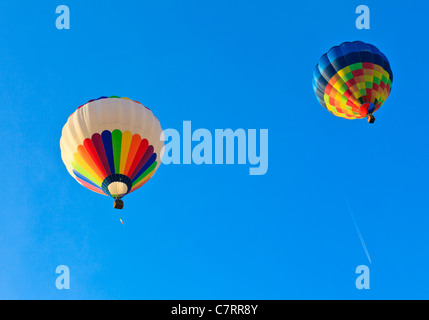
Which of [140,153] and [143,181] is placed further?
[143,181]

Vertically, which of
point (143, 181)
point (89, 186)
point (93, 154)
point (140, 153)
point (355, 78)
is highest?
point (355, 78)

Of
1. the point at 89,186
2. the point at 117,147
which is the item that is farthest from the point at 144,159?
the point at 89,186

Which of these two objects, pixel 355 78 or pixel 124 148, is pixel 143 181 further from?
pixel 355 78

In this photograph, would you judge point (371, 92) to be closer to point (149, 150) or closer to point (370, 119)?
point (370, 119)

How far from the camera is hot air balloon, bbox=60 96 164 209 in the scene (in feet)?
44.3

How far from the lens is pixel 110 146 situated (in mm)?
13484

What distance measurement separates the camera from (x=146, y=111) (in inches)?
562

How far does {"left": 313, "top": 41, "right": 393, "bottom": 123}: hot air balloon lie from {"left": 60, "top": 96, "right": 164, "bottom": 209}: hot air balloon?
5.76 meters

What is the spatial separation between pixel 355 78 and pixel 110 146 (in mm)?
7452

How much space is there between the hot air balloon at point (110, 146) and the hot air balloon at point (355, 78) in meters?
5.76

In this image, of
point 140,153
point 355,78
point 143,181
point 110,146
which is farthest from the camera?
point 355,78

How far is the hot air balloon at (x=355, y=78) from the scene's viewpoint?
50.9ft

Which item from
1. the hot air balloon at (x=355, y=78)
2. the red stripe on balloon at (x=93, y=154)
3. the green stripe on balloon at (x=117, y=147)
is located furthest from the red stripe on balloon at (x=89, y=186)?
the hot air balloon at (x=355, y=78)

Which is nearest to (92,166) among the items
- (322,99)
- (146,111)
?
(146,111)
